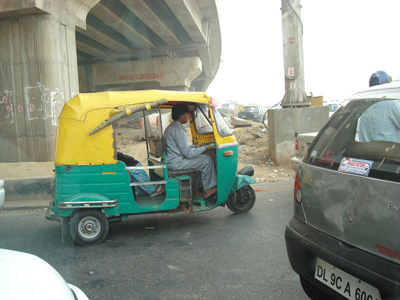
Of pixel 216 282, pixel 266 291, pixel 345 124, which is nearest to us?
Answer: pixel 345 124

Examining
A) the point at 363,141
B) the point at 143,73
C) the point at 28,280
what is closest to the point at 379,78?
the point at 363,141

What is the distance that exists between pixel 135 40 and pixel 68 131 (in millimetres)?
16499

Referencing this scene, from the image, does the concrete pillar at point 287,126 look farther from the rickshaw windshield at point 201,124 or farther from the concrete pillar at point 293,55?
the rickshaw windshield at point 201,124

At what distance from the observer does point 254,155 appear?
36.2 feet

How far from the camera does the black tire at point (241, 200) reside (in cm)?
553

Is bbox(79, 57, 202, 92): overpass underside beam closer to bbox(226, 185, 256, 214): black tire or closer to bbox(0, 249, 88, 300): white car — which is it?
bbox(226, 185, 256, 214): black tire

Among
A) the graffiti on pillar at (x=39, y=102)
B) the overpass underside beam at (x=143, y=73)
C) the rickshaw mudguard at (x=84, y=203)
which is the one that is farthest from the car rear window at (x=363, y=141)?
the overpass underside beam at (x=143, y=73)

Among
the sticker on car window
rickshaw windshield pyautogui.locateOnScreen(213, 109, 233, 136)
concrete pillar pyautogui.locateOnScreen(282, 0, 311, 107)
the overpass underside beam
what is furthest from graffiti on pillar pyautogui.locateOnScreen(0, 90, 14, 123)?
the overpass underside beam

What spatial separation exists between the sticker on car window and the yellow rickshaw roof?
2.97m

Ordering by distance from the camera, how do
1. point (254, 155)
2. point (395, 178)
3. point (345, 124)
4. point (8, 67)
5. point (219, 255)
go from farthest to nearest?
point (254, 155) → point (8, 67) → point (219, 255) → point (345, 124) → point (395, 178)

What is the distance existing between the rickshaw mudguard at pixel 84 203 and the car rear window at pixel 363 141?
2.80 m

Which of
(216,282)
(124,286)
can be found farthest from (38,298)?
A: (216,282)

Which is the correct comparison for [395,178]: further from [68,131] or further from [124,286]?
[68,131]

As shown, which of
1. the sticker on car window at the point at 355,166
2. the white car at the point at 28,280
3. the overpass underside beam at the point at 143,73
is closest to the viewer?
the white car at the point at 28,280
